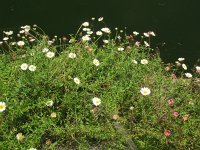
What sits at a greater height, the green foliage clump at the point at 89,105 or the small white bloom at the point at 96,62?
the small white bloom at the point at 96,62

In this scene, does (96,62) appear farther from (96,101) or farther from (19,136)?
(19,136)

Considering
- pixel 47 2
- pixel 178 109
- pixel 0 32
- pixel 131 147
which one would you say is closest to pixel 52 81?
pixel 131 147

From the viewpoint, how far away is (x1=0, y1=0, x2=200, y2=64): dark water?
5.07 meters

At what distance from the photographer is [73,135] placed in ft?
9.52

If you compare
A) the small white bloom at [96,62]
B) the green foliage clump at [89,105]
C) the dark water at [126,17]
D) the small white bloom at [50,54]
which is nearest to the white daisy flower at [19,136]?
the green foliage clump at [89,105]

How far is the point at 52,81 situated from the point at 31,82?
0.55 ft

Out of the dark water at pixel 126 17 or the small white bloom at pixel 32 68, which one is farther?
the dark water at pixel 126 17

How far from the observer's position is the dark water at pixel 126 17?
5074 millimetres

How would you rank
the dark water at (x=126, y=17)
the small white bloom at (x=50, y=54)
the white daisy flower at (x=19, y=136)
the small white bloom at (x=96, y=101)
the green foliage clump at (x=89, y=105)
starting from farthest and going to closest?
the dark water at (x=126, y=17) → the small white bloom at (x=50, y=54) → the small white bloom at (x=96, y=101) → the green foliage clump at (x=89, y=105) → the white daisy flower at (x=19, y=136)

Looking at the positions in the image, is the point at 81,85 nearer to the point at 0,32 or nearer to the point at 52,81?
the point at 52,81

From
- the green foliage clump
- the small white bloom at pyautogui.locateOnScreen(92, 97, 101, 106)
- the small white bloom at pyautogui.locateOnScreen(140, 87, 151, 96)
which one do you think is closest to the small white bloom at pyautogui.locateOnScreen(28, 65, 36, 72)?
the green foliage clump

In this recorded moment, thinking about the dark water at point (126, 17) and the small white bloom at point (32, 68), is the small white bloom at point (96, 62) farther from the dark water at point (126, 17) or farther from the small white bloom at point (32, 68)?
the dark water at point (126, 17)

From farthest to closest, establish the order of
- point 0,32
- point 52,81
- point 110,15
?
point 110,15 < point 0,32 < point 52,81

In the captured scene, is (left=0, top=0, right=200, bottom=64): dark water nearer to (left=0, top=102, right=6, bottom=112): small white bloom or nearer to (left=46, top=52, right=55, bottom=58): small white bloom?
(left=46, top=52, right=55, bottom=58): small white bloom
